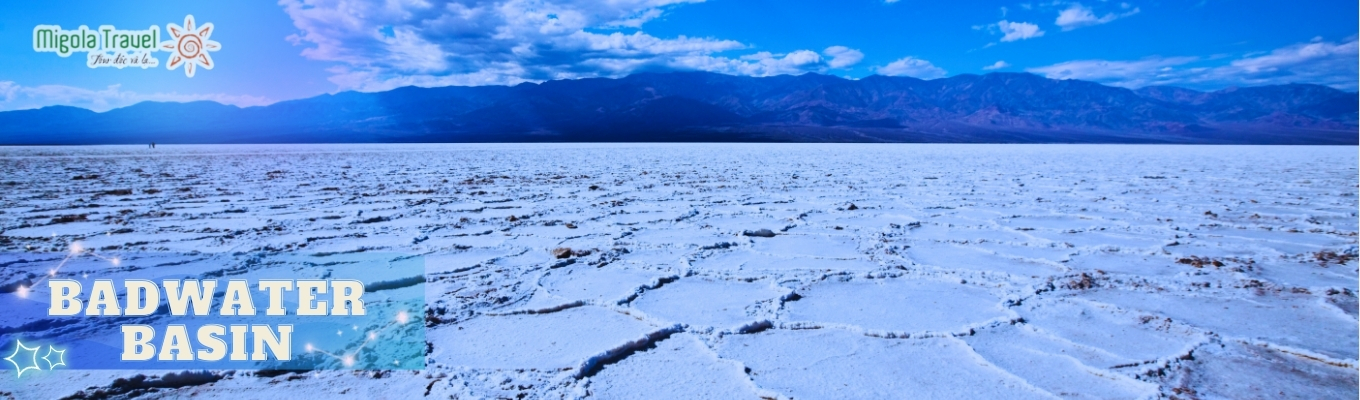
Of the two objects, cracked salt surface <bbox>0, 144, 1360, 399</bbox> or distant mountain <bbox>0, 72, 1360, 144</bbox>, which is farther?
distant mountain <bbox>0, 72, 1360, 144</bbox>

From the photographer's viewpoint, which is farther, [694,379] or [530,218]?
[530,218]

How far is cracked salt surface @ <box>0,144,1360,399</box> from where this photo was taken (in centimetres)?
132

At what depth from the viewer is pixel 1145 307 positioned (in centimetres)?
187

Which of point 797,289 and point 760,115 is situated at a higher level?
point 760,115

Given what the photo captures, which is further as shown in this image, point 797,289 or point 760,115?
point 760,115

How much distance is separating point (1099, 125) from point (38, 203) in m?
158

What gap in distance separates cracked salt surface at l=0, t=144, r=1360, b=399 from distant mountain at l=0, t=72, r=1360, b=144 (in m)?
72.6

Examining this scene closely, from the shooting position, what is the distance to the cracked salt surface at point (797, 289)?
4.34 feet

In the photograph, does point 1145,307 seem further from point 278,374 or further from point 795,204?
point 795,204

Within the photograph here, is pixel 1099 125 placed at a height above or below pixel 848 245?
above

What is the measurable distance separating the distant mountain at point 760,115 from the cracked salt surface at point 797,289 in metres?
72.6

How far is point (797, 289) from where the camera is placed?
2.10m

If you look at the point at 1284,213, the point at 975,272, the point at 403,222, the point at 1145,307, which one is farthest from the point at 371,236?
the point at 1284,213

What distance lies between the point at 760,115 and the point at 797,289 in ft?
416
